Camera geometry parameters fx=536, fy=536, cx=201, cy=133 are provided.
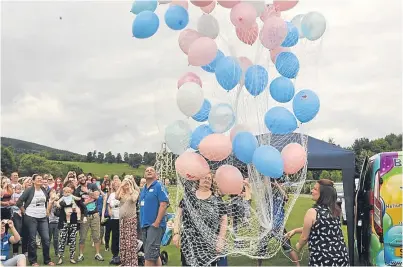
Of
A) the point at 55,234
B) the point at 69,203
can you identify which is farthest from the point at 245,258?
the point at 55,234

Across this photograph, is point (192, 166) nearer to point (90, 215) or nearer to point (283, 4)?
point (283, 4)

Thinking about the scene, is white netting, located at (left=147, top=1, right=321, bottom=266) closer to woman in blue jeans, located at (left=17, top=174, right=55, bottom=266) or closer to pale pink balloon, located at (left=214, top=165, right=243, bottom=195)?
pale pink balloon, located at (left=214, top=165, right=243, bottom=195)

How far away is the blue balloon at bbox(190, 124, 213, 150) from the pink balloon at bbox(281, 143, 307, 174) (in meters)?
0.80

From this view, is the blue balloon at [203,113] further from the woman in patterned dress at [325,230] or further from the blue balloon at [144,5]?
the woman in patterned dress at [325,230]

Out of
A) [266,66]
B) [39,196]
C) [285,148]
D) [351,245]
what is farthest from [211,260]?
[39,196]

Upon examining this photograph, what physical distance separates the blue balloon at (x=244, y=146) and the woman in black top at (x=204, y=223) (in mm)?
474

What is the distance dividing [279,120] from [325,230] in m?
1.18

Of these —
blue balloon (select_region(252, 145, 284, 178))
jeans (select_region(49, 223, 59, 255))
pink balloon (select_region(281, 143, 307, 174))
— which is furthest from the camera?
jeans (select_region(49, 223, 59, 255))

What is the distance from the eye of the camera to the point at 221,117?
17.0 ft

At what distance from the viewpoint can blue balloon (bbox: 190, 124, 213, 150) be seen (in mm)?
5504

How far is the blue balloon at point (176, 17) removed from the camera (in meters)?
5.56

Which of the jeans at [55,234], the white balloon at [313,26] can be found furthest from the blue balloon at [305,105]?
the jeans at [55,234]

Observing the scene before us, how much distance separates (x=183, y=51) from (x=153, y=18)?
471mm

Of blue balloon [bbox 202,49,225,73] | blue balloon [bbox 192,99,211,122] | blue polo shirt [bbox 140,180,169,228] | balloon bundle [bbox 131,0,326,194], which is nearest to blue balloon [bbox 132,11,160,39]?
balloon bundle [bbox 131,0,326,194]
